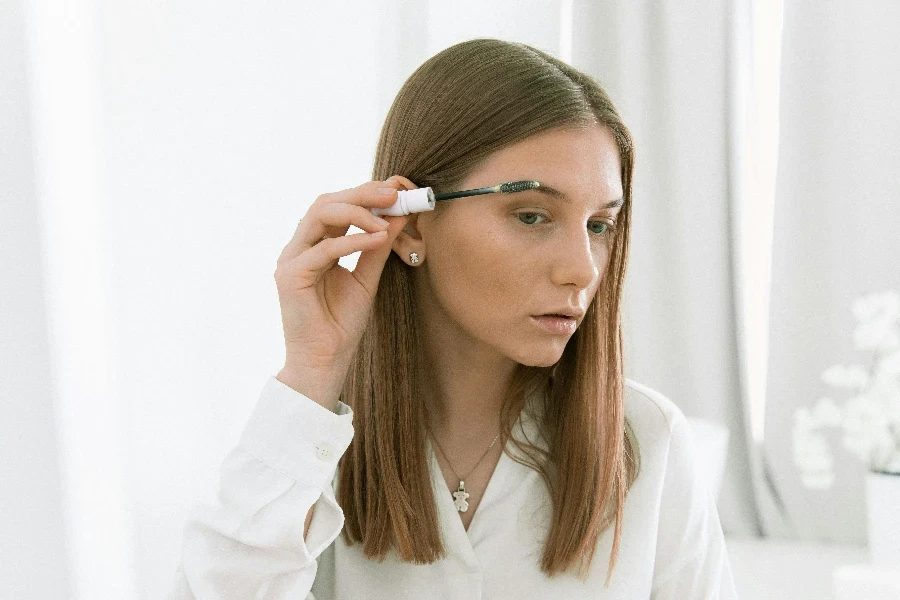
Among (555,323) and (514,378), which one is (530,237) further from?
(514,378)

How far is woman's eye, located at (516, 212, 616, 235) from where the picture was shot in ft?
3.21

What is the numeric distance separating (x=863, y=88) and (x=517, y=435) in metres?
1.75

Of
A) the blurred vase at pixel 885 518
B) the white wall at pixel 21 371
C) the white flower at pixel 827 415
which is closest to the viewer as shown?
the white wall at pixel 21 371

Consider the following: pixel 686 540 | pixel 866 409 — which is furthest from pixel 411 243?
pixel 866 409

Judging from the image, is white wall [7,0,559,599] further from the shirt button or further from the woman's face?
the woman's face

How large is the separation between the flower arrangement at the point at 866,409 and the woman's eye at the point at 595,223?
1374 mm

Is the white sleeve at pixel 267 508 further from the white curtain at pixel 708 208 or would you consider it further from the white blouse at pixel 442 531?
the white curtain at pixel 708 208

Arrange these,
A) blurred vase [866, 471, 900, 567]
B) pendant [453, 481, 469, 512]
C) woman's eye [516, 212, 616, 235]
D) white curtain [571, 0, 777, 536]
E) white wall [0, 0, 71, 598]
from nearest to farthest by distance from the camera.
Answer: white wall [0, 0, 71, 598]
woman's eye [516, 212, 616, 235]
pendant [453, 481, 469, 512]
blurred vase [866, 471, 900, 567]
white curtain [571, 0, 777, 536]

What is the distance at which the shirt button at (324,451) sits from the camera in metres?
0.95

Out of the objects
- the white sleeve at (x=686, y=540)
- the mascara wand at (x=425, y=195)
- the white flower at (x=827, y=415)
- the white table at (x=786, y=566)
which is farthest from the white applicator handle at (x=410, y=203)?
the white flower at (x=827, y=415)

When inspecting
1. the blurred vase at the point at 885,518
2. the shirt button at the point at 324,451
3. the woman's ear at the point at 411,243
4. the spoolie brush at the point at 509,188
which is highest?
the spoolie brush at the point at 509,188

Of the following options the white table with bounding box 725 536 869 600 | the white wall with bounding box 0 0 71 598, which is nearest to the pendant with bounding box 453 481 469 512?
the white wall with bounding box 0 0 71 598

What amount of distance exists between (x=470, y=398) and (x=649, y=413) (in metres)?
0.24

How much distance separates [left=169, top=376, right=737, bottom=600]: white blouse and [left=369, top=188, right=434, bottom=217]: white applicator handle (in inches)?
8.8
